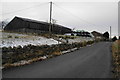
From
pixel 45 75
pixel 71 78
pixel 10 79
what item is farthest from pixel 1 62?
pixel 71 78

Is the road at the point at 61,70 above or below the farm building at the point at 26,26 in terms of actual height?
below

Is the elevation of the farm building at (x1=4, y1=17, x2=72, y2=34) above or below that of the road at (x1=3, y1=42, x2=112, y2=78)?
above


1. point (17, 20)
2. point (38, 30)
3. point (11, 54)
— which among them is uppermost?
point (17, 20)

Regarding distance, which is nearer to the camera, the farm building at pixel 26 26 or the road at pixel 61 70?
the road at pixel 61 70

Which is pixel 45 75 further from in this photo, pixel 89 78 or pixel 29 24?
pixel 29 24

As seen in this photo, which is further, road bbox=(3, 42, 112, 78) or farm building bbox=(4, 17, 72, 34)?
farm building bbox=(4, 17, 72, 34)

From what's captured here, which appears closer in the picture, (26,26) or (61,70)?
(61,70)

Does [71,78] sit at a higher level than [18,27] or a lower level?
lower

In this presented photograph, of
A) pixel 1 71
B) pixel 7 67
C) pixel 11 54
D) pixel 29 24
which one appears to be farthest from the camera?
pixel 29 24

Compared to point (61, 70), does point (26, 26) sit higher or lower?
higher

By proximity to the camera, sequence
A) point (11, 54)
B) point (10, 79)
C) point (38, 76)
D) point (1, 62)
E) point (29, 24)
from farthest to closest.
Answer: point (29, 24), point (11, 54), point (1, 62), point (38, 76), point (10, 79)

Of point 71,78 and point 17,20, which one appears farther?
point 17,20

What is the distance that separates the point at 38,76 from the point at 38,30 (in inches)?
1638

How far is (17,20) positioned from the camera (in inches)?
1763
